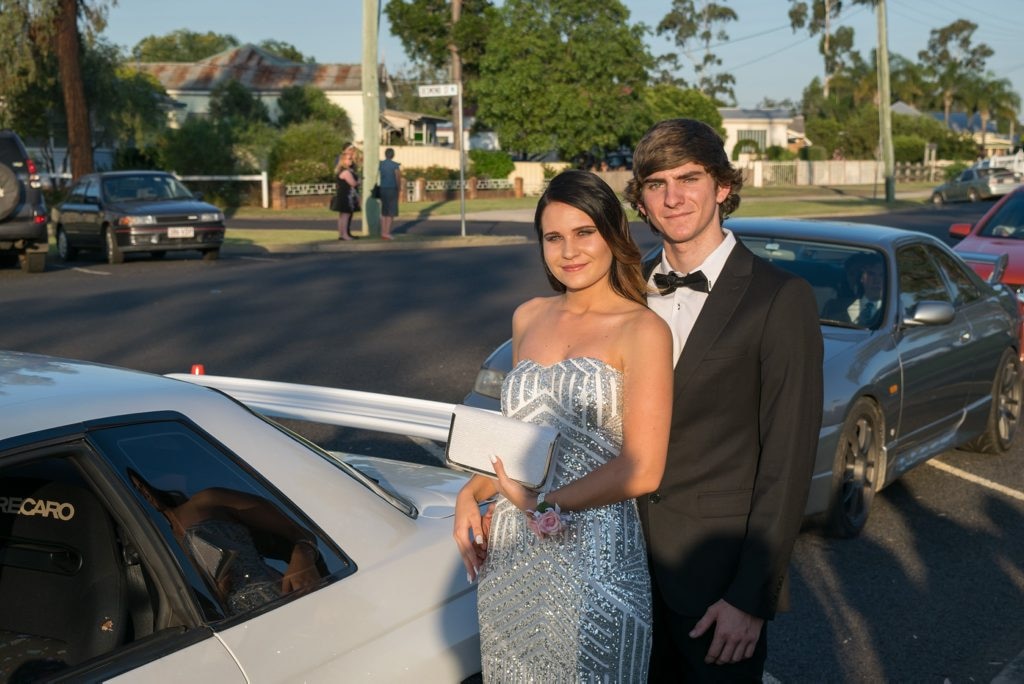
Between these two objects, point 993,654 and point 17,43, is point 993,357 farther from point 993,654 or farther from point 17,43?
point 17,43

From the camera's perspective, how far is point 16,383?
8.70 ft

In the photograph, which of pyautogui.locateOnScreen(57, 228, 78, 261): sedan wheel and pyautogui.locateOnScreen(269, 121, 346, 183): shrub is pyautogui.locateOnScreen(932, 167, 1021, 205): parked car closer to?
pyautogui.locateOnScreen(269, 121, 346, 183): shrub

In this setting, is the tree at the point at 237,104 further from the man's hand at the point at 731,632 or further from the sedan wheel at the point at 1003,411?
the man's hand at the point at 731,632

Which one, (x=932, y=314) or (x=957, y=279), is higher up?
(x=957, y=279)

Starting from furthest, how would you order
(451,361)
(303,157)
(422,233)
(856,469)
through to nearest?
(303,157)
(422,233)
(451,361)
(856,469)

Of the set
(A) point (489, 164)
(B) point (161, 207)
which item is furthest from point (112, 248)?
(A) point (489, 164)

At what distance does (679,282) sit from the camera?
3.01 meters

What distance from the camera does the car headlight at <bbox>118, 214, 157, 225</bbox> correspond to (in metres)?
20.5

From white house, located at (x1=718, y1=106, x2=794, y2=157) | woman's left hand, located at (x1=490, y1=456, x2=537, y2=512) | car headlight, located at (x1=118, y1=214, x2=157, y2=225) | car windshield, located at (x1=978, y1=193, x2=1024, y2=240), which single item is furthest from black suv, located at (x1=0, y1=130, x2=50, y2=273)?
white house, located at (x1=718, y1=106, x2=794, y2=157)

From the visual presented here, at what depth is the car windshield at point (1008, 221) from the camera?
12.8m

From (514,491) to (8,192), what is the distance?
17.2 m

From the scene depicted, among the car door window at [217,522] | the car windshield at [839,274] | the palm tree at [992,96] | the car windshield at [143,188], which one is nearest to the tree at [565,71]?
A: the car windshield at [143,188]

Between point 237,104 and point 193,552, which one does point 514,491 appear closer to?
point 193,552

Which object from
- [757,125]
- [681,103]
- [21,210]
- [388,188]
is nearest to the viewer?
[21,210]
